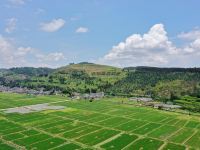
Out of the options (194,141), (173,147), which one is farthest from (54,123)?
(194,141)

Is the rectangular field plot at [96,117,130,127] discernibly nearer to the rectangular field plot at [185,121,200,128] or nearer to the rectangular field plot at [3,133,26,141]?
the rectangular field plot at [185,121,200,128]

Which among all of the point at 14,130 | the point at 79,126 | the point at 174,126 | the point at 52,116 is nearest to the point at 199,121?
the point at 174,126

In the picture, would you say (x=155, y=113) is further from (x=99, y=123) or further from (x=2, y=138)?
(x=2, y=138)

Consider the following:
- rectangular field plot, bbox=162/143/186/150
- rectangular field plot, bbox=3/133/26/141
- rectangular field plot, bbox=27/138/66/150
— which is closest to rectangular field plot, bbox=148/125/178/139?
rectangular field plot, bbox=162/143/186/150

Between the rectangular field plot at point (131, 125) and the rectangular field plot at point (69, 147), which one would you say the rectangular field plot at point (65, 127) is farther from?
the rectangular field plot at point (69, 147)

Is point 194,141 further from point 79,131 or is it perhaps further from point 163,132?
point 79,131

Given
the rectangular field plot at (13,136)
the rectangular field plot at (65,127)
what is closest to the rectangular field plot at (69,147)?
the rectangular field plot at (65,127)
